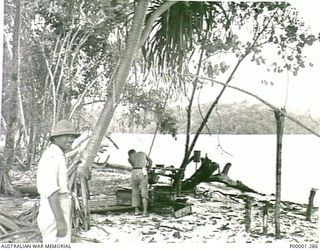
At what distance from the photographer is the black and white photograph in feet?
6.28

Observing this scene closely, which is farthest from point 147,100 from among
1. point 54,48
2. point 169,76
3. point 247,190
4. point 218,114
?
point 247,190

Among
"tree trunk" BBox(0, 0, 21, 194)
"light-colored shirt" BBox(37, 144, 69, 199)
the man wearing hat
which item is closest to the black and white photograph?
"tree trunk" BBox(0, 0, 21, 194)

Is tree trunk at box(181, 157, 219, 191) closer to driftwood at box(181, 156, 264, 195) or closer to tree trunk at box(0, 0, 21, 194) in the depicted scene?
driftwood at box(181, 156, 264, 195)

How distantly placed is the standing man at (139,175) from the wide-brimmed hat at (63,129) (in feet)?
0.84

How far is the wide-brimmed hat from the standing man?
10.1 inches

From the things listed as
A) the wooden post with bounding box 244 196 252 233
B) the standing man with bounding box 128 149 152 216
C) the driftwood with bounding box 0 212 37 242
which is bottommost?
the driftwood with bounding box 0 212 37 242

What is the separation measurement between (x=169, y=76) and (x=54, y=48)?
46cm

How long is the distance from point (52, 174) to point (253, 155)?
2.56 ft

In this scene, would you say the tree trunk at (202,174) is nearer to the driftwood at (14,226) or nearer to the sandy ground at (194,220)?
the sandy ground at (194,220)

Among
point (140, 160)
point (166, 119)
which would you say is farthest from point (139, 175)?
point (166, 119)

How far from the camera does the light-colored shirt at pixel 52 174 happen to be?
1627 millimetres

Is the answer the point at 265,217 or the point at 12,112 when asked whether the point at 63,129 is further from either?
the point at 265,217

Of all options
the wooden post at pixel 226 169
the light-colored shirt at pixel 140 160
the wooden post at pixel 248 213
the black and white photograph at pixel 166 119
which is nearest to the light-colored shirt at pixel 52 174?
the black and white photograph at pixel 166 119

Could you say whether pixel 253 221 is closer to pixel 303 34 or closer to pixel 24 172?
pixel 303 34
